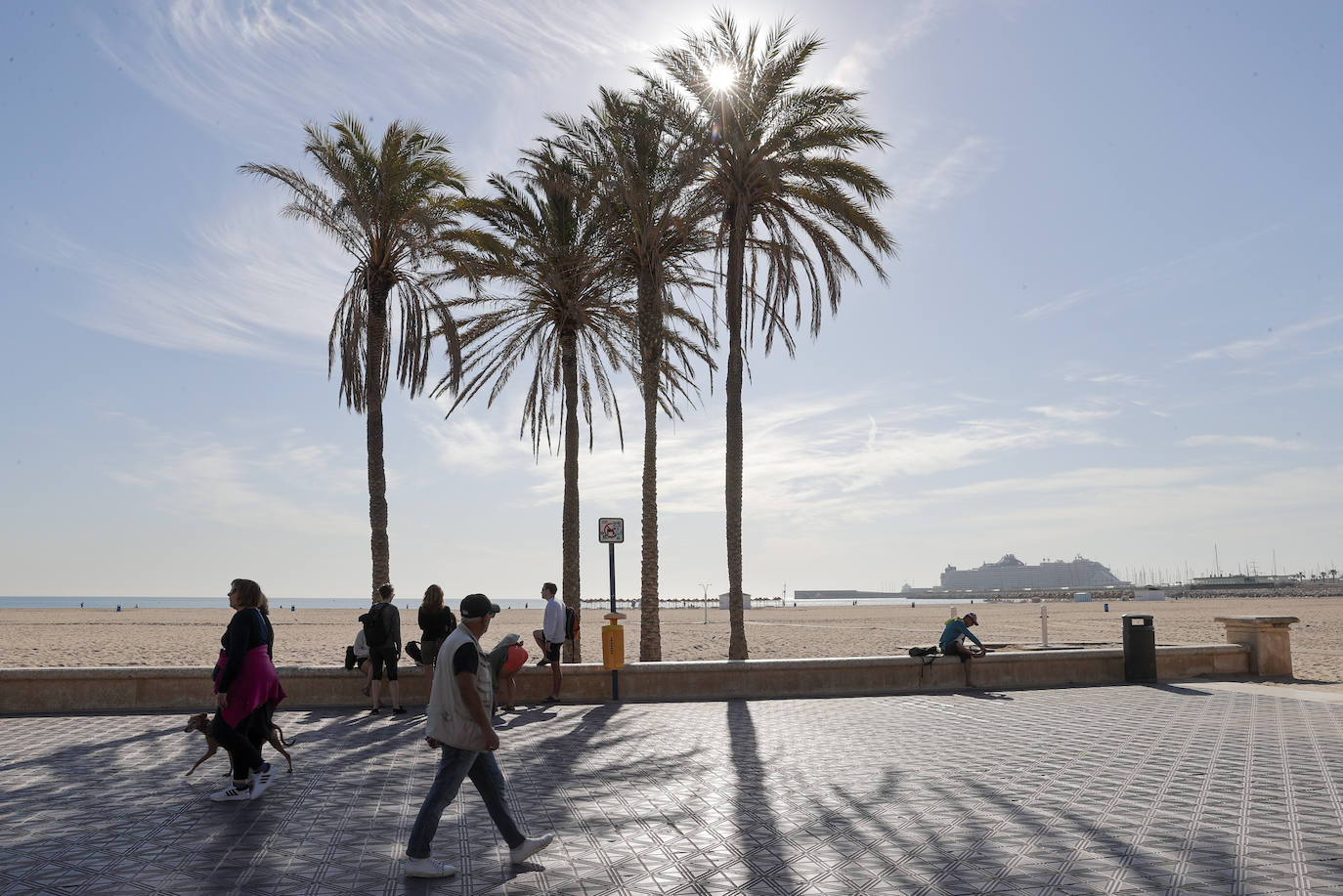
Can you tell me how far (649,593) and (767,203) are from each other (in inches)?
331

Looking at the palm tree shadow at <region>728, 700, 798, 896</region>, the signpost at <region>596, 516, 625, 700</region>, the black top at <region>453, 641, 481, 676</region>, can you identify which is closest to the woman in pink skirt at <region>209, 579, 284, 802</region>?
the black top at <region>453, 641, 481, 676</region>

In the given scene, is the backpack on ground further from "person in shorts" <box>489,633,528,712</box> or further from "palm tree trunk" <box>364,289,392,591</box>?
"palm tree trunk" <box>364,289,392,591</box>

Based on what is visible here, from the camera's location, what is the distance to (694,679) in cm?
1484

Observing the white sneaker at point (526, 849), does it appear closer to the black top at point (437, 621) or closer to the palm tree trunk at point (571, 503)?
the black top at point (437, 621)

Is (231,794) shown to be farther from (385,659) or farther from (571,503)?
Result: (571,503)

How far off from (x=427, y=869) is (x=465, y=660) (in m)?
1.16

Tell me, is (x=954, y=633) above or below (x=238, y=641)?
below

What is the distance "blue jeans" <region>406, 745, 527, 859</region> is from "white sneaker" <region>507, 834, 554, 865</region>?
32 millimetres

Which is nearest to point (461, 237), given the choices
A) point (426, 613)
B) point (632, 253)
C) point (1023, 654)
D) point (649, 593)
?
point (632, 253)

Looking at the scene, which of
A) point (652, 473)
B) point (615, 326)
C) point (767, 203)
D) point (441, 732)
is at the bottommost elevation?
point (441, 732)

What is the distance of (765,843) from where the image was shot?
614 cm

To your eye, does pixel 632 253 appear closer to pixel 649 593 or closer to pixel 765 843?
pixel 649 593

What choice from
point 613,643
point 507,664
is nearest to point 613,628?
point 613,643

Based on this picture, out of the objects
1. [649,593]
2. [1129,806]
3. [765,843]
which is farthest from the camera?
[649,593]
